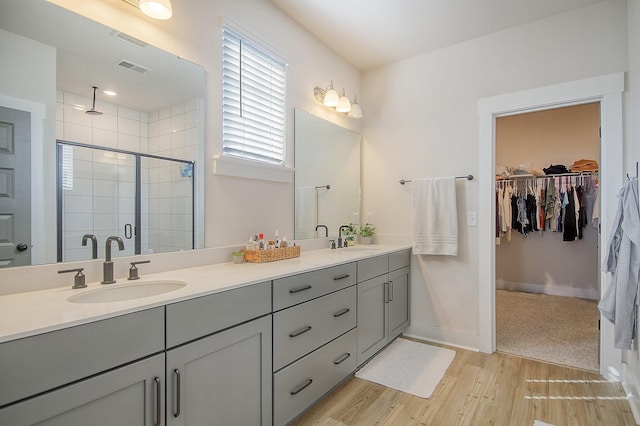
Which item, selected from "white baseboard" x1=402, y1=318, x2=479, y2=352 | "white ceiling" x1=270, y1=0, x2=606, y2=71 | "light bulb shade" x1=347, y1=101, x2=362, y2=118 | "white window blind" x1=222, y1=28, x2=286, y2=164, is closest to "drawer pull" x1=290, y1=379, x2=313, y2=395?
"white window blind" x1=222, y1=28, x2=286, y2=164

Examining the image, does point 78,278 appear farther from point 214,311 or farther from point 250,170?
point 250,170

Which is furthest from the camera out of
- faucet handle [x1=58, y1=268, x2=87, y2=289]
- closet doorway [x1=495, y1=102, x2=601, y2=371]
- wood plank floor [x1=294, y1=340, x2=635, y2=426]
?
closet doorway [x1=495, y1=102, x2=601, y2=371]

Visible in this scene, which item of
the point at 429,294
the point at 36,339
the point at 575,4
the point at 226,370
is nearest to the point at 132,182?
the point at 36,339

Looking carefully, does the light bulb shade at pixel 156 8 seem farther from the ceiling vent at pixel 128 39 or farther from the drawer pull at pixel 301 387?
the drawer pull at pixel 301 387

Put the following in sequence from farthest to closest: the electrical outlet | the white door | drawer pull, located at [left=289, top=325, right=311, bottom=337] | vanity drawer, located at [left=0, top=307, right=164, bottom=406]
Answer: the electrical outlet
drawer pull, located at [left=289, top=325, right=311, bottom=337]
the white door
vanity drawer, located at [left=0, top=307, right=164, bottom=406]

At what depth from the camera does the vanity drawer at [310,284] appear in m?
1.61

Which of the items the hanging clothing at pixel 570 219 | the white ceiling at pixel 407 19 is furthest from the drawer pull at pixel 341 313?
the hanging clothing at pixel 570 219

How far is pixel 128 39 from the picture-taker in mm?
1585

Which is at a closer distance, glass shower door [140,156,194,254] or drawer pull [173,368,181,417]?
drawer pull [173,368,181,417]

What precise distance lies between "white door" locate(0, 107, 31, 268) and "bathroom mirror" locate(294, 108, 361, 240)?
164cm

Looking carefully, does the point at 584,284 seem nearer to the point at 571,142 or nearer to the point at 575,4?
the point at 571,142

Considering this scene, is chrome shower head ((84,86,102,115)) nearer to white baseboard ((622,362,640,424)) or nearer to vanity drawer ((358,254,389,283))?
vanity drawer ((358,254,389,283))

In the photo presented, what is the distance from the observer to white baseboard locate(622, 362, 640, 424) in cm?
182

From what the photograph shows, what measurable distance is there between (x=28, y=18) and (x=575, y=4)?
10.8ft
